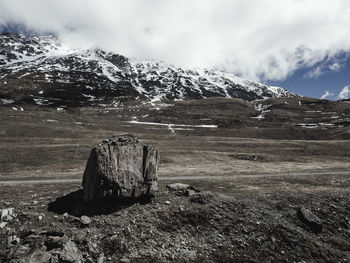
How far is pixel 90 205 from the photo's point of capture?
59.8 feet

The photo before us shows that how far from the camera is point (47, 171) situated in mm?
39219

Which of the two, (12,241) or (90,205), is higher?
(90,205)

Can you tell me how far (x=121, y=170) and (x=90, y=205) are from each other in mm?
3571

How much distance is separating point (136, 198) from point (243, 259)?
28.9 ft

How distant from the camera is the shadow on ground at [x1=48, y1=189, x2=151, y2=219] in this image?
17.5 m

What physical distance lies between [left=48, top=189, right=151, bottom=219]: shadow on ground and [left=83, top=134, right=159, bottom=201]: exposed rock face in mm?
614

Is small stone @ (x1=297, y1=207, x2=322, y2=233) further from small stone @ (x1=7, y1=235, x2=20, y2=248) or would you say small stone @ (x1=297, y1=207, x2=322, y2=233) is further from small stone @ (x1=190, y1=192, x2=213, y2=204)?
small stone @ (x1=7, y1=235, x2=20, y2=248)

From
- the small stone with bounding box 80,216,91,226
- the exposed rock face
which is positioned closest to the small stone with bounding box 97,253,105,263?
the small stone with bounding box 80,216,91,226

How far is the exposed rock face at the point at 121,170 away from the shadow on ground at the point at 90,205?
61 cm

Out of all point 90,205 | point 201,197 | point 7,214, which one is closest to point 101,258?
point 90,205

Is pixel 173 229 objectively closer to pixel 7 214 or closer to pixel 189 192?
pixel 189 192

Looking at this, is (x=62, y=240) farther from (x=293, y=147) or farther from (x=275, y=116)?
(x=275, y=116)

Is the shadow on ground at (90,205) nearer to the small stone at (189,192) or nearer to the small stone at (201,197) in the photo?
the small stone at (189,192)

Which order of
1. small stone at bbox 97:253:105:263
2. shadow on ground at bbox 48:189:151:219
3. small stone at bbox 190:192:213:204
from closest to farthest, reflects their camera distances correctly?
small stone at bbox 97:253:105:263, shadow on ground at bbox 48:189:151:219, small stone at bbox 190:192:213:204
